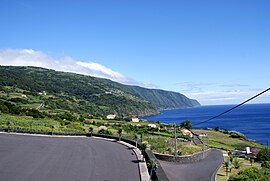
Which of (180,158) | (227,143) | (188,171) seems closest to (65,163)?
(188,171)

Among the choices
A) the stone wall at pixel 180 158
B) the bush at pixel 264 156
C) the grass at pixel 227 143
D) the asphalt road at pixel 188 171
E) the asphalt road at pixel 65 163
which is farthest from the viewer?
the grass at pixel 227 143

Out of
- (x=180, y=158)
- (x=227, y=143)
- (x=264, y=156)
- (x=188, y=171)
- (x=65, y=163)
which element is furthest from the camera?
(x=227, y=143)

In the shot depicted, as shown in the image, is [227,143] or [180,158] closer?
[180,158]

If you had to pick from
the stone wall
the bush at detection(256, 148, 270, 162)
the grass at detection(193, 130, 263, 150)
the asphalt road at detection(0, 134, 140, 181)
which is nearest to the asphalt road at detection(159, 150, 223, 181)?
the stone wall

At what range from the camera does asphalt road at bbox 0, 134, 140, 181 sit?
1311 centimetres

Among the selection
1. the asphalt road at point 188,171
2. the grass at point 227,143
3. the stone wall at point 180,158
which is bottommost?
→ the grass at point 227,143

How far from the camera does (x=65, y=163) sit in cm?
1594

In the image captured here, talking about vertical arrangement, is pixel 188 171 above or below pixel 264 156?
above

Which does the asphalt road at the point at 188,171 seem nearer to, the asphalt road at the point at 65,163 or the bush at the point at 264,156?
the asphalt road at the point at 65,163

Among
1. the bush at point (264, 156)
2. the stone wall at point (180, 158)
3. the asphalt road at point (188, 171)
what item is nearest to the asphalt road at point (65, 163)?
the asphalt road at point (188, 171)

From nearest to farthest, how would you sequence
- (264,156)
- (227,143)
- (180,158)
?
(180,158) → (264,156) → (227,143)

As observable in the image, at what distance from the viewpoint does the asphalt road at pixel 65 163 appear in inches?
516

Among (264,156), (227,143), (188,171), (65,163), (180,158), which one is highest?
(65,163)

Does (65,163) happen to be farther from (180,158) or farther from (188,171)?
(180,158)
